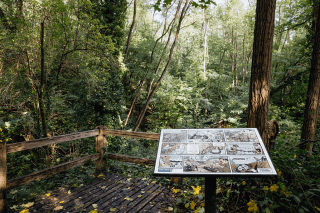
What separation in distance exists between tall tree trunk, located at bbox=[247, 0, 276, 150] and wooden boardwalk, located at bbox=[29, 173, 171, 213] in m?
2.11

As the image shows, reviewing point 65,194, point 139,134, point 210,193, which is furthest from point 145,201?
point 210,193

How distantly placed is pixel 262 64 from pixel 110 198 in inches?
137

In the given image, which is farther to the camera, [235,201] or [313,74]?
[313,74]

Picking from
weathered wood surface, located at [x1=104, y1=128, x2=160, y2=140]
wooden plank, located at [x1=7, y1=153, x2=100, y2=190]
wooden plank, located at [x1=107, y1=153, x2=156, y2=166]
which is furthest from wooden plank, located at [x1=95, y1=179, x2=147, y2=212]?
wooden plank, located at [x1=7, y1=153, x2=100, y2=190]

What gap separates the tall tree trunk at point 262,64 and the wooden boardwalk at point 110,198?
2112 mm

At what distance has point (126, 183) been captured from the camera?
3787 millimetres

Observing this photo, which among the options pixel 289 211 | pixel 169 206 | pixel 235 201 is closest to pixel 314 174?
pixel 289 211

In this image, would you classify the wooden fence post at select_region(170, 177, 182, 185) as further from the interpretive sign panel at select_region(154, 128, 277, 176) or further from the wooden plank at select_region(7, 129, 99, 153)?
the wooden plank at select_region(7, 129, 99, 153)

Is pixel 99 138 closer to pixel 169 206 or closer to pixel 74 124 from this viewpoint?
pixel 169 206

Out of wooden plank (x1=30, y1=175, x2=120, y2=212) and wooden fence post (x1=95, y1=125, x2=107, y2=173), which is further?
wooden fence post (x1=95, y1=125, x2=107, y2=173)

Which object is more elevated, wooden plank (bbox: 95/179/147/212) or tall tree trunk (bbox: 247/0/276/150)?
tall tree trunk (bbox: 247/0/276/150)

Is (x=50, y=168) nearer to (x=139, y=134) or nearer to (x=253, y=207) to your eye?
(x=139, y=134)

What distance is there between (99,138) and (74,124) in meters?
4.11

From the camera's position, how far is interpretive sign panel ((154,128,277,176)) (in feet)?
5.57
